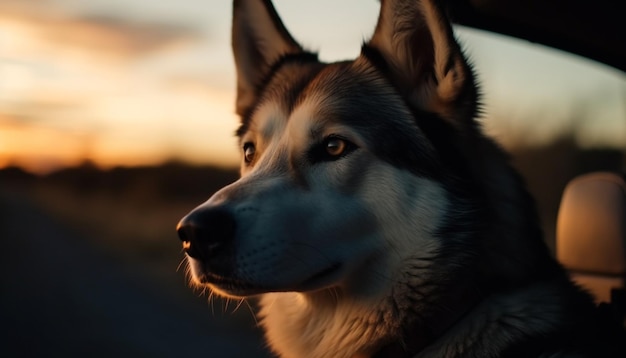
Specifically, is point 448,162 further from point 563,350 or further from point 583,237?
point 583,237

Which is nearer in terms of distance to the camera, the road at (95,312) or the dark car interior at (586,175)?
the dark car interior at (586,175)

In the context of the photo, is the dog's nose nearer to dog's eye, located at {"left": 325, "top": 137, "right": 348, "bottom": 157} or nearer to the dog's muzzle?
the dog's muzzle

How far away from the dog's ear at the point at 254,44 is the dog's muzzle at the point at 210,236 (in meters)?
1.02

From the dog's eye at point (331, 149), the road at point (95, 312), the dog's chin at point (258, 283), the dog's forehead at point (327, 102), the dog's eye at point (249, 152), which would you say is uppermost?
the dog's forehead at point (327, 102)

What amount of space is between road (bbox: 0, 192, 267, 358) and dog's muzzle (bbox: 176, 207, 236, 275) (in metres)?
2.23

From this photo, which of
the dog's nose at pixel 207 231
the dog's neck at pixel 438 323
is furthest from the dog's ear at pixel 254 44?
the dog's neck at pixel 438 323

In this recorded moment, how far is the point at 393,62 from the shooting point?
281 cm

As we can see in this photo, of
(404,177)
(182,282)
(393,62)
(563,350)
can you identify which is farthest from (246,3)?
(182,282)

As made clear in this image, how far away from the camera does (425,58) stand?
8.91 feet

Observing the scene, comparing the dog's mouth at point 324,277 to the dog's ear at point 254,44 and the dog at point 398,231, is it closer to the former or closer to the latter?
the dog at point 398,231

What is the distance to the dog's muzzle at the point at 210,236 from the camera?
2289 millimetres

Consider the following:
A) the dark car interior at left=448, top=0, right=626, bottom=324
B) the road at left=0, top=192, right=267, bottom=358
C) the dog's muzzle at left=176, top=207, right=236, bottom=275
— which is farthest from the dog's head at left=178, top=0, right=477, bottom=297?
the road at left=0, top=192, right=267, bottom=358

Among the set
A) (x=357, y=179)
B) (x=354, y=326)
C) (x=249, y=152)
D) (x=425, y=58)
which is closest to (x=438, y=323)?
(x=354, y=326)

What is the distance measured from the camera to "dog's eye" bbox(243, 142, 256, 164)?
9.96 ft
